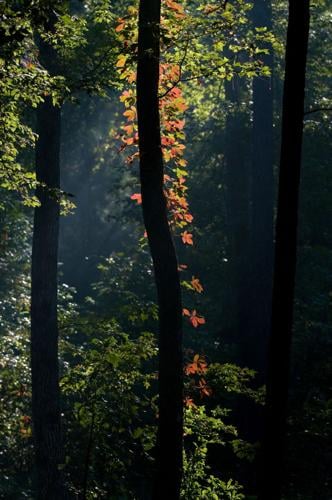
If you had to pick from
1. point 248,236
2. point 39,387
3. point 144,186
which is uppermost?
point 248,236

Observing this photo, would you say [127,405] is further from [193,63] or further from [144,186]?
[193,63]

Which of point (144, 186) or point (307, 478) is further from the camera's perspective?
A: point (307, 478)

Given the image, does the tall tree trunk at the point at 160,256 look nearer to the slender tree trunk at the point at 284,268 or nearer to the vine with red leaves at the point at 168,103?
the vine with red leaves at the point at 168,103

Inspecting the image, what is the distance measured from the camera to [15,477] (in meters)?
14.5

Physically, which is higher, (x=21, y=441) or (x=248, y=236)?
(x=248, y=236)

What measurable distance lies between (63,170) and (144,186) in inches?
1262

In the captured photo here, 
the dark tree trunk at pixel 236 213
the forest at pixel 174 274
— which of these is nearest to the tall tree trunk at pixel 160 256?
the forest at pixel 174 274

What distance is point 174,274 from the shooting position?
7.62 m

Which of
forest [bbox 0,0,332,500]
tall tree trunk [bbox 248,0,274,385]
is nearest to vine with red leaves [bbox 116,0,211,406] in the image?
forest [bbox 0,0,332,500]

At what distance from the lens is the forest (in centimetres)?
753

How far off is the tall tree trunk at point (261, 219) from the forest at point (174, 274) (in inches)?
1.8

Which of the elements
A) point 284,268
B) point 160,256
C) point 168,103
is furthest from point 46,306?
point 284,268

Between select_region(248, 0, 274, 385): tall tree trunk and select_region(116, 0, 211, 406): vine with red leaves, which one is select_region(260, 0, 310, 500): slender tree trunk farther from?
select_region(248, 0, 274, 385): tall tree trunk

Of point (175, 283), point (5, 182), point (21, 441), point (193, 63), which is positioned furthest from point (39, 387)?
point (193, 63)
